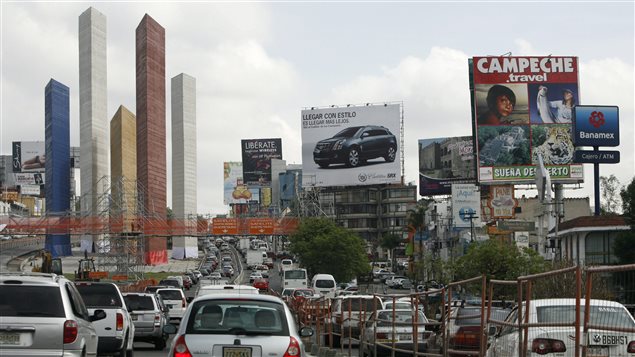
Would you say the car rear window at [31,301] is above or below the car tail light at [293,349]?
above

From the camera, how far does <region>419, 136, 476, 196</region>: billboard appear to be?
130000 millimetres

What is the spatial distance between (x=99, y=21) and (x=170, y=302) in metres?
70.6

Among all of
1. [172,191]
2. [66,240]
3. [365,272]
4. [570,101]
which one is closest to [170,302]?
[570,101]

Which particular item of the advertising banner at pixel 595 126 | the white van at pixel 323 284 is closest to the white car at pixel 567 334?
the advertising banner at pixel 595 126

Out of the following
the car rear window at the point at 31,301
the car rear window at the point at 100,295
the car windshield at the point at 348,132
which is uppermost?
the car windshield at the point at 348,132

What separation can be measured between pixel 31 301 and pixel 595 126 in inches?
2135

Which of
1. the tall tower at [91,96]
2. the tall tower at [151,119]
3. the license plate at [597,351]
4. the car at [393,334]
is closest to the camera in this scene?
the license plate at [597,351]

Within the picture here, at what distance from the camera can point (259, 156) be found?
186125mm

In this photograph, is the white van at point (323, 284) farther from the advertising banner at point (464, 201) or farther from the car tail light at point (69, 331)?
the car tail light at point (69, 331)

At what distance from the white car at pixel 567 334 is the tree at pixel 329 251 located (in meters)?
80.4

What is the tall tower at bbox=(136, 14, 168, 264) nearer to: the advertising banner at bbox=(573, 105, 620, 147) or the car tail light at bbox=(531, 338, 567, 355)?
the advertising banner at bbox=(573, 105, 620, 147)

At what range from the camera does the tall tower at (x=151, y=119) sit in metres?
105

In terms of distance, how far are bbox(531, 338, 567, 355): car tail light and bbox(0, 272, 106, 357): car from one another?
604 centimetres

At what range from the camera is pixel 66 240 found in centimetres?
10550
